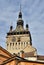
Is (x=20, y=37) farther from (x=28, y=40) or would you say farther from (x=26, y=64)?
(x=26, y=64)

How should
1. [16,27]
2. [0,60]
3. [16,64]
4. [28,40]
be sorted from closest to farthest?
[16,64] < [0,60] < [28,40] < [16,27]

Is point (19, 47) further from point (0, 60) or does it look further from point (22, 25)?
point (0, 60)

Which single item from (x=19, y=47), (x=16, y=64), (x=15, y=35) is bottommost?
(x=16, y=64)

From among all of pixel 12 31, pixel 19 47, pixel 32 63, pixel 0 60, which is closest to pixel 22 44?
pixel 19 47

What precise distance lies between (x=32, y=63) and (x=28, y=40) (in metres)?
52.4

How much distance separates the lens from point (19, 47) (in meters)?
84.5

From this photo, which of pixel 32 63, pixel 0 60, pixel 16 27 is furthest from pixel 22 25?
pixel 32 63

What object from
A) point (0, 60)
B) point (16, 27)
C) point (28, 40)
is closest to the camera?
point (0, 60)

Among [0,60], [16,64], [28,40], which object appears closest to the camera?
[16,64]

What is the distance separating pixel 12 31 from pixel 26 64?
57816 millimetres

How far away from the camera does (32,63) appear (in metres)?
31.5

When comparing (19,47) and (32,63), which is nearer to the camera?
(32,63)

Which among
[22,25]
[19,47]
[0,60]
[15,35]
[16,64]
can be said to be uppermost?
[22,25]

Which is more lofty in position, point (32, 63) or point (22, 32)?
point (22, 32)
